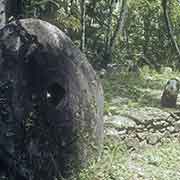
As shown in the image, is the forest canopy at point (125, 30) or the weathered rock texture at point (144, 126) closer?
the weathered rock texture at point (144, 126)

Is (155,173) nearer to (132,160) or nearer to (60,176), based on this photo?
(132,160)

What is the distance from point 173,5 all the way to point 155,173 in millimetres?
8507

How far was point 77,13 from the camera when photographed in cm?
1130

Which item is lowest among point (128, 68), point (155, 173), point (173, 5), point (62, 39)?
point (155, 173)

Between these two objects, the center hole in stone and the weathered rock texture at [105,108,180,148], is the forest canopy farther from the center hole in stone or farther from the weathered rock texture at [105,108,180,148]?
the center hole in stone

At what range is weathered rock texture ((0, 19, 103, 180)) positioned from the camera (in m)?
4.25

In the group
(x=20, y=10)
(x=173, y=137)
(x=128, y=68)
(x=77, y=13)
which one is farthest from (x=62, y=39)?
(x=77, y=13)

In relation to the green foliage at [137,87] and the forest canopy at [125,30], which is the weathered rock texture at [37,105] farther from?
the forest canopy at [125,30]

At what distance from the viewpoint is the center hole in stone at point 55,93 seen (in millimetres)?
4309

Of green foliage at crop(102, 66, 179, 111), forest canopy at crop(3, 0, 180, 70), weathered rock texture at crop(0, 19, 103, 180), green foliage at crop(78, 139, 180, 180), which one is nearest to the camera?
weathered rock texture at crop(0, 19, 103, 180)

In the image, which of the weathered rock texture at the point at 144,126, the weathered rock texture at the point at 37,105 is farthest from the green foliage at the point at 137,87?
the weathered rock texture at the point at 37,105

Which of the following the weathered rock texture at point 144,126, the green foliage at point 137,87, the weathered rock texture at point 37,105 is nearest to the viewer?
the weathered rock texture at point 37,105

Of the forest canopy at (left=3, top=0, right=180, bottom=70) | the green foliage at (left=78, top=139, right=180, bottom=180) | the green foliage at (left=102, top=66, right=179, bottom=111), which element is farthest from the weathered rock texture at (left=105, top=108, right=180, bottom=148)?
the forest canopy at (left=3, top=0, right=180, bottom=70)

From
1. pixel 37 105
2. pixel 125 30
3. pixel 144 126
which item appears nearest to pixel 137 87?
pixel 144 126
